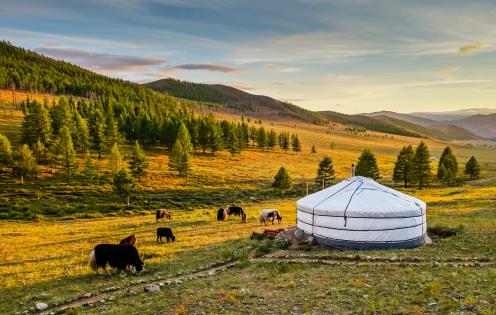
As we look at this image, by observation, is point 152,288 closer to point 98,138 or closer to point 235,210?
point 235,210

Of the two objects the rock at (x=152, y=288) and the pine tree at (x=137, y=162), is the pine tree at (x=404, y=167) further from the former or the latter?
the rock at (x=152, y=288)

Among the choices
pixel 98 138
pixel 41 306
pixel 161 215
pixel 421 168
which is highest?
pixel 98 138

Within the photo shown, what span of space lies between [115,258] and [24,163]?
47.6 m

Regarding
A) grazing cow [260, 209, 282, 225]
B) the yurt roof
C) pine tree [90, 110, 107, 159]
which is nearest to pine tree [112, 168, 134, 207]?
pine tree [90, 110, 107, 159]

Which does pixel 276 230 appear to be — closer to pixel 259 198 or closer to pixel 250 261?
pixel 250 261

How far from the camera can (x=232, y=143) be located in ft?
319

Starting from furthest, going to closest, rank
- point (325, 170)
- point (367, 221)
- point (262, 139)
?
1. point (262, 139)
2. point (325, 170)
3. point (367, 221)

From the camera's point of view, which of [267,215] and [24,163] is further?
[24,163]

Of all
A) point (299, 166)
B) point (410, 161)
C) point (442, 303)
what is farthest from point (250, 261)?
point (299, 166)

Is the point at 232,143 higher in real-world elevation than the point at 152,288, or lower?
higher

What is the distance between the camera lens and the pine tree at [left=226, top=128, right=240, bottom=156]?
9719cm

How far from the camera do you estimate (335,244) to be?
21078 mm

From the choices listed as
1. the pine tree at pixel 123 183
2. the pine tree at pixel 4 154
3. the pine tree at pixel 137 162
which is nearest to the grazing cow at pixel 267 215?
the pine tree at pixel 123 183

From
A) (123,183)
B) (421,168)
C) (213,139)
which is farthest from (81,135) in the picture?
(421,168)
